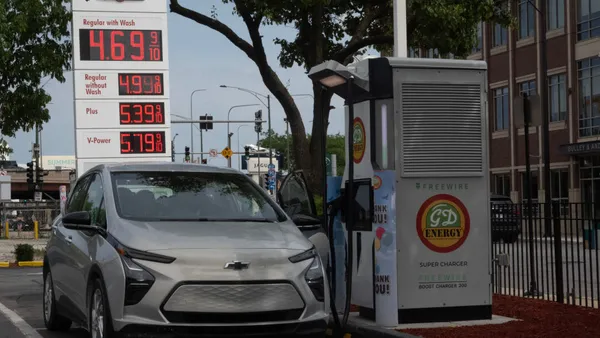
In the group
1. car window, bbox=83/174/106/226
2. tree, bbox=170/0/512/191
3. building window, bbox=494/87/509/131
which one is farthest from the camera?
building window, bbox=494/87/509/131

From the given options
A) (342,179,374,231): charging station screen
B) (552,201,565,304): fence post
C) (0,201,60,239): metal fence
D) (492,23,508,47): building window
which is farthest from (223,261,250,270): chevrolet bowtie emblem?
(492,23,508,47): building window

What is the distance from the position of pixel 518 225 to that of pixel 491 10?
8.38 m

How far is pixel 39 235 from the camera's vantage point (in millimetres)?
48094

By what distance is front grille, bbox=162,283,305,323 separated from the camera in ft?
27.8

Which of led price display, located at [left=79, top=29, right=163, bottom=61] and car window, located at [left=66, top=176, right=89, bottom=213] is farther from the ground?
led price display, located at [left=79, top=29, right=163, bottom=61]

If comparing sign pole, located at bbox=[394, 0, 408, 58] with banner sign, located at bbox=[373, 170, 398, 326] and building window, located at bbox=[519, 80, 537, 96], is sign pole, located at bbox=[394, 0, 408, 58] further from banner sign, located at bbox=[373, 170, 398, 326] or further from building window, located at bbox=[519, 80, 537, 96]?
building window, located at bbox=[519, 80, 537, 96]

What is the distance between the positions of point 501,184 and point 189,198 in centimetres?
4061

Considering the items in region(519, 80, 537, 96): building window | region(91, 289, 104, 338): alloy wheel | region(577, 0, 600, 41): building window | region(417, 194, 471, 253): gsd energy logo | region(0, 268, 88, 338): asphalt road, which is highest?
region(577, 0, 600, 41): building window

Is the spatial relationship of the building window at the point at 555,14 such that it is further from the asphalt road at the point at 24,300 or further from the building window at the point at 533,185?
the asphalt road at the point at 24,300

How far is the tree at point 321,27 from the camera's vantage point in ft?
65.7

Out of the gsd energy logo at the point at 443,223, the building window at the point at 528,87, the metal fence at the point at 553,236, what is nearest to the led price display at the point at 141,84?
the metal fence at the point at 553,236

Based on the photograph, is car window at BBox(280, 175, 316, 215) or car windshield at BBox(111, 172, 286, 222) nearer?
car windshield at BBox(111, 172, 286, 222)

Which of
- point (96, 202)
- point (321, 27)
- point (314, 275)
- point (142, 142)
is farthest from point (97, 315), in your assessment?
point (142, 142)

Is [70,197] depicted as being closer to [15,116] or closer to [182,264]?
[182,264]
